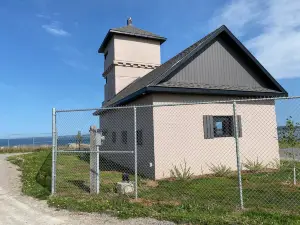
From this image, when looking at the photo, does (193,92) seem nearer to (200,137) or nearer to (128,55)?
(200,137)

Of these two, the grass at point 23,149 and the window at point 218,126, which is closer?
the window at point 218,126

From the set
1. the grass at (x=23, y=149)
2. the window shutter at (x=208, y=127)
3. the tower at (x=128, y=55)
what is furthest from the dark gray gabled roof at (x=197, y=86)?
the grass at (x=23, y=149)

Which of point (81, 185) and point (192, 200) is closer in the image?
point (192, 200)

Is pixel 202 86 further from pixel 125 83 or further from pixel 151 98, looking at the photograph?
pixel 125 83

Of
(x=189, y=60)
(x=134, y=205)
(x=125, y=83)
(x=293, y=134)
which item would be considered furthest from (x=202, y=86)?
(x=125, y=83)

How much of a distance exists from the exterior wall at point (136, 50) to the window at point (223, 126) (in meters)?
8.65

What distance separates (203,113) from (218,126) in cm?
105

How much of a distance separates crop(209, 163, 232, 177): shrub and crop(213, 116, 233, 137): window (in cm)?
129

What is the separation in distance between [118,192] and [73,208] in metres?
1.61

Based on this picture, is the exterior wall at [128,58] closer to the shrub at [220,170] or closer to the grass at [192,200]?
the shrub at [220,170]

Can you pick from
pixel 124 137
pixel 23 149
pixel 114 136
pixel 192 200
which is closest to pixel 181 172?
pixel 192 200

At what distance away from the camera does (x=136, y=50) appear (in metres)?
18.9

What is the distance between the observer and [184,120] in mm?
10922

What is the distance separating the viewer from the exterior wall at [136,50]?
18469 millimetres
